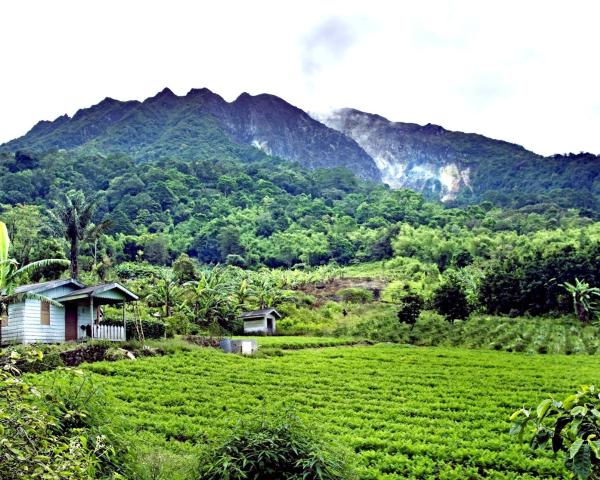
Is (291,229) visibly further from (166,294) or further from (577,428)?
(577,428)

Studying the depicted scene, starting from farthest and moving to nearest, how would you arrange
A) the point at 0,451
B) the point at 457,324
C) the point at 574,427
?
the point at 457,324, the point at 0,451, the point at 574,427

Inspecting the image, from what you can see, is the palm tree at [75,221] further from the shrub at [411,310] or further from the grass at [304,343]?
the shrub at [411,310]

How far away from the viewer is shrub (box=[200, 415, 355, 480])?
26.7ft

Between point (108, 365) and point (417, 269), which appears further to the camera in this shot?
point (417, 269)

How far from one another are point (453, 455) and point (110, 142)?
19725cm

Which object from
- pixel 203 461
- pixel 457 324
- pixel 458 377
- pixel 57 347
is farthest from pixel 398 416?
pixel 457 324

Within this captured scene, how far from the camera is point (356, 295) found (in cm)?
6225

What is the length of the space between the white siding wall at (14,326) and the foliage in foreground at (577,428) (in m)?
25.8

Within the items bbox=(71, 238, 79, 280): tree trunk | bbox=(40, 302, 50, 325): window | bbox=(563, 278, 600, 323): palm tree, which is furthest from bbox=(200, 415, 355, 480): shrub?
bbox=(563, 278, 600, 323): palm tree

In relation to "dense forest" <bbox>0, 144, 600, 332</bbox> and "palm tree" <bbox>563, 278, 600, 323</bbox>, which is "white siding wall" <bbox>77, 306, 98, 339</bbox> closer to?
"dense forest" <bbox>0, 144, 600, 332</bbox>

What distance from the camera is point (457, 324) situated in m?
43.8

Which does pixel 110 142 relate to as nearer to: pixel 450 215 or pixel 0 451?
pixel 450 215

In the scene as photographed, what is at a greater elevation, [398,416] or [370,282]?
[370,282]

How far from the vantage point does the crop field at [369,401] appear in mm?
12555
